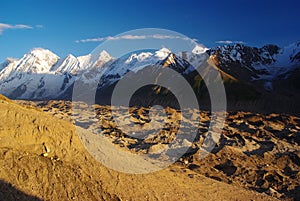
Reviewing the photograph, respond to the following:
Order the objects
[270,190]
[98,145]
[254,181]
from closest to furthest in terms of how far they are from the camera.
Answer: [98,145] → [270,190] → [254,181]

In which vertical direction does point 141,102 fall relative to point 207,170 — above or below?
below

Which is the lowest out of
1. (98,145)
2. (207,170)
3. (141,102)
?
(141,102)

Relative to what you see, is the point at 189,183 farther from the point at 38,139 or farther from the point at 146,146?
the point at 146,146

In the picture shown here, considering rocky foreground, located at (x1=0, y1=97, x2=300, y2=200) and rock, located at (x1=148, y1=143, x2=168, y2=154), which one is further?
rock, located at (x1=148, y1=143, x2=168, y2=154)

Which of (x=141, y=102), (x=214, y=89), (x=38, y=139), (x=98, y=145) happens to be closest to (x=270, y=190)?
(x=98, y=145)

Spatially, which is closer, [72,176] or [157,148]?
[72,176]

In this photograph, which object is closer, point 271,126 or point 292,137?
point 292,137

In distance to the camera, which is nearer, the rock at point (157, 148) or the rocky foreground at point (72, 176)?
the rocky foreground at point (72, 176)

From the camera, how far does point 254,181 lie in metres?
26.4

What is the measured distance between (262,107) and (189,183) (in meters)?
89.9

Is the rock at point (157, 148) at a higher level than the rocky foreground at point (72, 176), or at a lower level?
lower

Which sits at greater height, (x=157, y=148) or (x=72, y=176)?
(x=72, y=176)

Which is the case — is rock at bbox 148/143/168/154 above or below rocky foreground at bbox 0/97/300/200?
below

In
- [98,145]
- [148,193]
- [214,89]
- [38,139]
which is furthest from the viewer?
[214,89]
